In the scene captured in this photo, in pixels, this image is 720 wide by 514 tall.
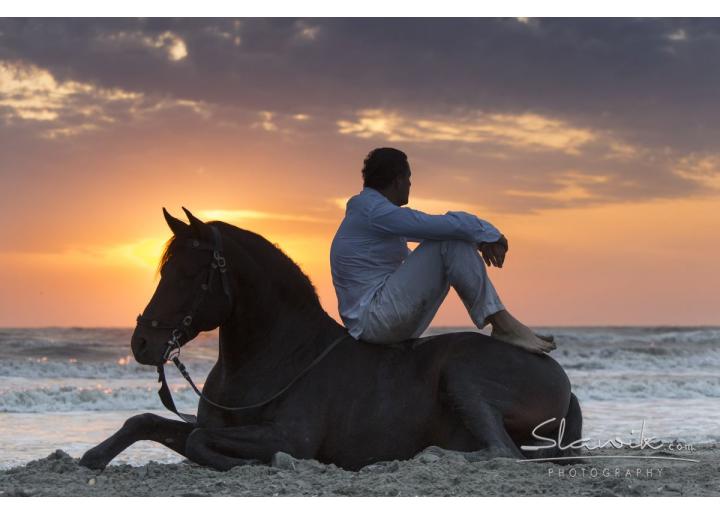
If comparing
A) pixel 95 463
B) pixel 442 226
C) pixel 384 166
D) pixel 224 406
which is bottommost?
pixel 95 463

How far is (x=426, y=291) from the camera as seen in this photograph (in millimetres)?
4852

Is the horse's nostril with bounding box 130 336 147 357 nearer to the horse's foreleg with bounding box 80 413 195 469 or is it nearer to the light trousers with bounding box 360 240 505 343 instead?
the horse's foreleg with bounding box 80 413 195 469

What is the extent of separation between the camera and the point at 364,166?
5.20 meters

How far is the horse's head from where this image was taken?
4.58m

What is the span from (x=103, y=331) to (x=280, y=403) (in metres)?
32.0

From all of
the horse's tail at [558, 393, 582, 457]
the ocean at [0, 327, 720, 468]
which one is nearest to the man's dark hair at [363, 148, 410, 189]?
the horse's tail at [558, 393, 582, 457]

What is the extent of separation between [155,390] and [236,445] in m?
12.0

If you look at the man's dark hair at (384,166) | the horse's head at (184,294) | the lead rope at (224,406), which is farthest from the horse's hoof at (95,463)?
the man's dark hair at (384,166)

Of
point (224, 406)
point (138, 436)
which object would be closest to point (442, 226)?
point (224, 406)

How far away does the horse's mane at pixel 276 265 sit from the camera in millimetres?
4945

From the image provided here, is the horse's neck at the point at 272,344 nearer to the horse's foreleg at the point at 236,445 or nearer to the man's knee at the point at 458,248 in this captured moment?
the horse's foreleg at the point at 236,445

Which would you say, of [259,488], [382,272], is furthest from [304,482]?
[382,272]

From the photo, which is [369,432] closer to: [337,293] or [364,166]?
[337,293]

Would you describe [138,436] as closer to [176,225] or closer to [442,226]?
[176,225]
